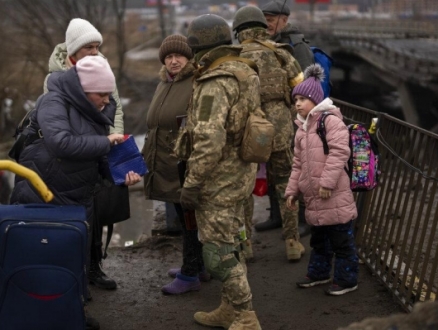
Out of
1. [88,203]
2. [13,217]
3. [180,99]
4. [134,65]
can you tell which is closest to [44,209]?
[13,217]

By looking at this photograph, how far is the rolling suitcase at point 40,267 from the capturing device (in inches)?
154

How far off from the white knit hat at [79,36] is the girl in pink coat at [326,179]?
1.39 metres

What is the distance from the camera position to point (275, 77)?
231 inches

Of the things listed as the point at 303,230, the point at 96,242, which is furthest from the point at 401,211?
the point at 96,242

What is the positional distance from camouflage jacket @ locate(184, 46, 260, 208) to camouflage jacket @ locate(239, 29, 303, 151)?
1.35 metres

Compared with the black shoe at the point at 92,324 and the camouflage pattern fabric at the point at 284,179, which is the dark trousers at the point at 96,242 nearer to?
the black shoe at the point at 92,324

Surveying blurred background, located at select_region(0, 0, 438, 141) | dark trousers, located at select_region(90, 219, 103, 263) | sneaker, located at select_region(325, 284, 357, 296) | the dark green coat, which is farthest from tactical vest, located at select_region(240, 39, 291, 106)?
blurred background, located at select_region(0, 0, 438, 141)

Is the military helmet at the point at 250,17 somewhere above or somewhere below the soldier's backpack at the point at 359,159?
above

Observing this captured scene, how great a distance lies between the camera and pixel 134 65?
47.3 meters

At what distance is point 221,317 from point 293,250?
147 centimetres

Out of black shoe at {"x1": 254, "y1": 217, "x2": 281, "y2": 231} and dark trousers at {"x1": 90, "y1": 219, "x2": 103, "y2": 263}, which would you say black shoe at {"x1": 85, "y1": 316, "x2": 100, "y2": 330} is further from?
black shoe at {"x1": 254, "y1": 217, "x2": 281, "y2": 231}

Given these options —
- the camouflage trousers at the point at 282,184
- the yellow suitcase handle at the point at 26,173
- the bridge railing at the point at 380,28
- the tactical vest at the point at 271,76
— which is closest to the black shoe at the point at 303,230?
the camouflage trousers at the point at 282,184

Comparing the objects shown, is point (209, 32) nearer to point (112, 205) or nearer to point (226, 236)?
point (226, 236)

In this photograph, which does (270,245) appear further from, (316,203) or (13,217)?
(13,217)
